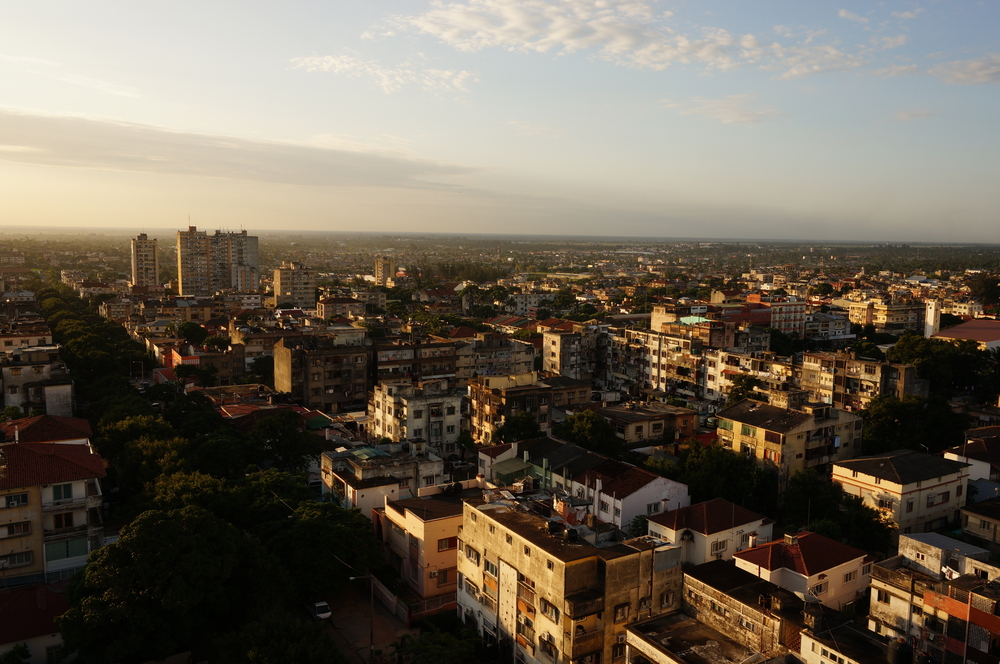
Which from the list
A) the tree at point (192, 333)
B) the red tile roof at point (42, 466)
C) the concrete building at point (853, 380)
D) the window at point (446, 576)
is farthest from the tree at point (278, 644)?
the tree at point (192, 333)

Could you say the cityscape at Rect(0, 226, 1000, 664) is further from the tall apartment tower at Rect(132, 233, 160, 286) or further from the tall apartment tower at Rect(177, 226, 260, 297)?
the tall apartment tower at Rect(132, 233, 160, 286)

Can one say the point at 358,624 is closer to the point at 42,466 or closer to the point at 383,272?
the point at 42,466

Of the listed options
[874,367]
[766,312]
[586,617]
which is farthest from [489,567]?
[766,312]

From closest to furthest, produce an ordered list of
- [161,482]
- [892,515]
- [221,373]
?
Answer: [161,482] → [892,515] → [221,373]

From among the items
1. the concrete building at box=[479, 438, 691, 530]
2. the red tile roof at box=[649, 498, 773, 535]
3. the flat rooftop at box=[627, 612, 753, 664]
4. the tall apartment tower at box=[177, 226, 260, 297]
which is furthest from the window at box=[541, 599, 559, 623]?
the tall apartment tower at box=[177, 226, 260, 297]

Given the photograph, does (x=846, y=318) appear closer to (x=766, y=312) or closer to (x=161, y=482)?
(x=766, y=312)

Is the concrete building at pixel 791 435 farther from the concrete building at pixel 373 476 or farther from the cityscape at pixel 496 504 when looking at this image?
the concrete building at pixel 373 476

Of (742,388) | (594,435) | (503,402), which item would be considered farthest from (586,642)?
(742,388)
